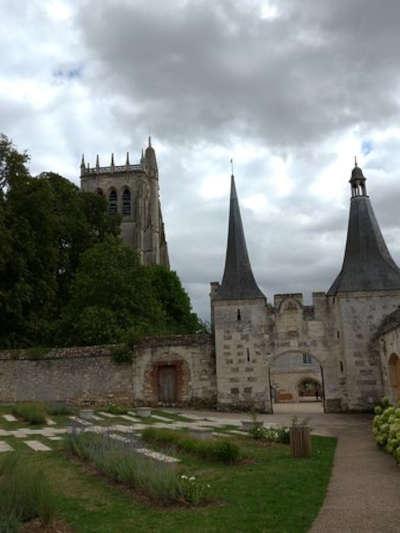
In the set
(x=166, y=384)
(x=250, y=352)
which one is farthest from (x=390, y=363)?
(x=166, y=384)

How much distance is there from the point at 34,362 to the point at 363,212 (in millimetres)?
14876

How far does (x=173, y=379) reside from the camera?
69.3 ft

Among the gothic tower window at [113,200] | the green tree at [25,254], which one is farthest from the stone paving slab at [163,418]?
the gothic tower window at [113,200]

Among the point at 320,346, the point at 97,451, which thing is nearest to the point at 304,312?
the point at 320,346

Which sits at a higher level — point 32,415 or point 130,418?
point 32,415

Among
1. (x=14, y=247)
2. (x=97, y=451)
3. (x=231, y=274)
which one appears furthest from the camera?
(x=14, y=247)

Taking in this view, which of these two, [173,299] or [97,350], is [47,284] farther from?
[173,299]

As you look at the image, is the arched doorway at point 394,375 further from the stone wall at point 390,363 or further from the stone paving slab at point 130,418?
the stone paving slab at point 130,418

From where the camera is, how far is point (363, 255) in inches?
807

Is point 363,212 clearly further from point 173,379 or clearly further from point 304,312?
point 173,379

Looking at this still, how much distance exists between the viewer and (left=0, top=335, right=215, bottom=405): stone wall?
20969mm

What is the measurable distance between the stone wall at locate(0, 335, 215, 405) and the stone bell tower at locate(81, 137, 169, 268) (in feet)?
110

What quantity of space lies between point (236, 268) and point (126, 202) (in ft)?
130

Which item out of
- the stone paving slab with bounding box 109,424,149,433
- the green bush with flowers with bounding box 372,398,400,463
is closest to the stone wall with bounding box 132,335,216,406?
the stone paving slab with bounding box 109,424,149,433
